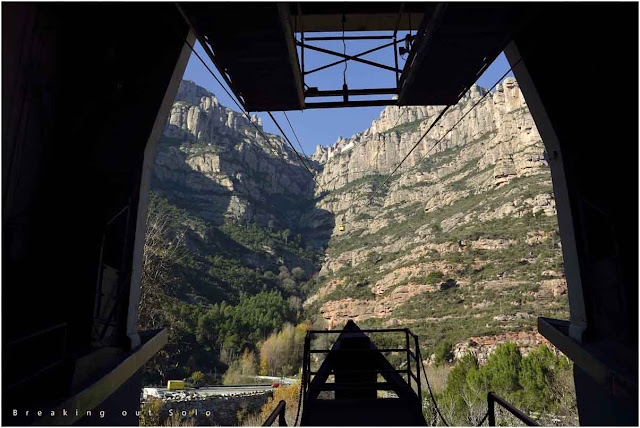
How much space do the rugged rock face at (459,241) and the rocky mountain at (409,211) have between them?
0.26 m

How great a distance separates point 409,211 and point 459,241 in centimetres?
2822

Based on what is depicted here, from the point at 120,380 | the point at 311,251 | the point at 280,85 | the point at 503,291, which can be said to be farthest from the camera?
the point at 311,251

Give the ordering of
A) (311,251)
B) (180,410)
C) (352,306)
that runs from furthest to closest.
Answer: (311,251) → (352,306) → (180,410)

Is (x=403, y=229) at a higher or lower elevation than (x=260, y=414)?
higher

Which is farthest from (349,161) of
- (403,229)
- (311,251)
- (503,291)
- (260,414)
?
(260,414)

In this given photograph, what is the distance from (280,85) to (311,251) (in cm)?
10950

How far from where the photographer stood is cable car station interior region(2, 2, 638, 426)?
3.80 meters

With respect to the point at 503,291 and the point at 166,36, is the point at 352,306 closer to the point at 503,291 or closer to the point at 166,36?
the point at 503,291

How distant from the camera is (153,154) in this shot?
248 inches

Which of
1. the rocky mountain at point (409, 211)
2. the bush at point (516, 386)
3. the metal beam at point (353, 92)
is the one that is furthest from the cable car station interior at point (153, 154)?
the bush at point (516, 386)

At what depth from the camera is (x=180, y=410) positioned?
31.1 m

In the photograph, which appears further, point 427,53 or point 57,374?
point 427,53

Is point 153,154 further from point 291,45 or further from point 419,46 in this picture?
point 419,46

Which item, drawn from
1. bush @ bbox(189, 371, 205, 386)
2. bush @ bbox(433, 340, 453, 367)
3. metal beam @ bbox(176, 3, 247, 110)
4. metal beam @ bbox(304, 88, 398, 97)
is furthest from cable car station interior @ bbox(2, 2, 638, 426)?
bush @ bbox(189, 371, 205, 386)
